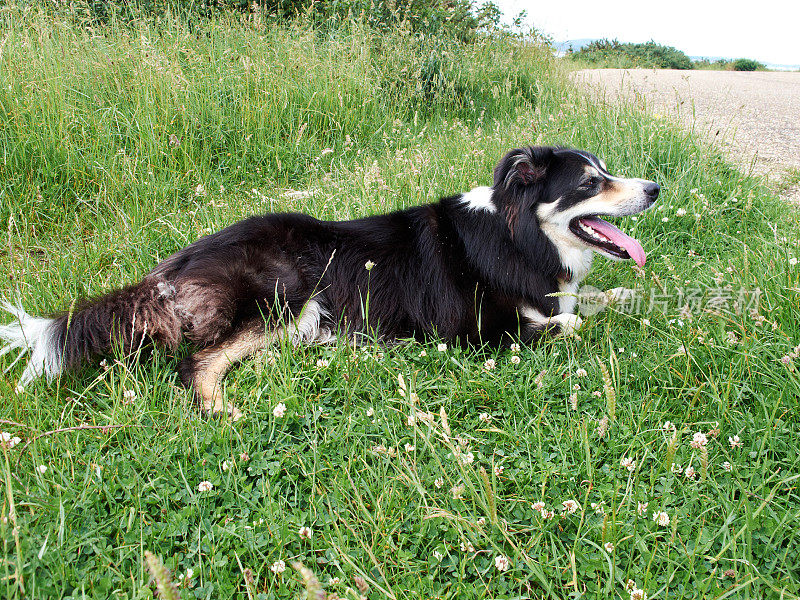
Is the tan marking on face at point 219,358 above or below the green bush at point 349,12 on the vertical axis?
below

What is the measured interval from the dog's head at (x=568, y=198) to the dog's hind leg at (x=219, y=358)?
1548 millimetres

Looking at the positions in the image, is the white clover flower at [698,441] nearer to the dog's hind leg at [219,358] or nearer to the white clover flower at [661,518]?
the white clover flower at [661,518]

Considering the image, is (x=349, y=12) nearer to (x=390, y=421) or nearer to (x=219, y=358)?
(x=219, y=358)

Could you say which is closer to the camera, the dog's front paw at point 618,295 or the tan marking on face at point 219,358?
→ the tan marking on face at point 219,358

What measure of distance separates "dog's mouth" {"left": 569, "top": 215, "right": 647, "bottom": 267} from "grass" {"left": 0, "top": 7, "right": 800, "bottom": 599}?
1.02 ft

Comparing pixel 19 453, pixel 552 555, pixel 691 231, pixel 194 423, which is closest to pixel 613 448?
pixel 552 555

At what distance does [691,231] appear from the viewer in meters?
4.10

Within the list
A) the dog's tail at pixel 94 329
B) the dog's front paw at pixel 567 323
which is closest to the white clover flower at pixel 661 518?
the dog's front paw at pixel 567 323

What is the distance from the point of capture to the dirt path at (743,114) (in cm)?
510

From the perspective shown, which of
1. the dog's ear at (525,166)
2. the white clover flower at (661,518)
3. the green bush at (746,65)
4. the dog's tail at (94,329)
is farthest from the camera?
the green bush at (746,65)

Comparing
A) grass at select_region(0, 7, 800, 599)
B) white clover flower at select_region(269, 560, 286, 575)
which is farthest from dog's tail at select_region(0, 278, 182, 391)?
white clover flower at select_region(269, 560, 286, 575)

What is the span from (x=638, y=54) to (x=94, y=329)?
804 inches

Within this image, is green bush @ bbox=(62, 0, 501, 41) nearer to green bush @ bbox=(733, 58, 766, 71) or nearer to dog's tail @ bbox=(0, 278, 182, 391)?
dog's tail @ bbox=(0, 278, 182, 391)

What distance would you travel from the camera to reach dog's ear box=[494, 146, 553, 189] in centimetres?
308
